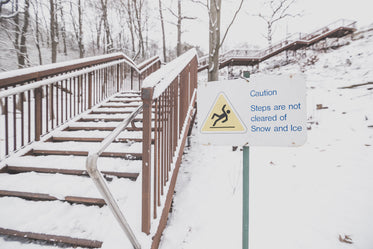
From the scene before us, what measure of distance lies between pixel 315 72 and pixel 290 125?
9.35m

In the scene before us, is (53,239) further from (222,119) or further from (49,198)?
(222,119)

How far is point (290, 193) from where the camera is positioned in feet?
8.14

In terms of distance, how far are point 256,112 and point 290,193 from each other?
180cm

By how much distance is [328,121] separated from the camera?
434cm

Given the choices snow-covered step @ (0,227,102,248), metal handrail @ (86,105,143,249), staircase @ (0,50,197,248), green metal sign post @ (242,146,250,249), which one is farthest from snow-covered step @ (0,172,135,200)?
green metal sign post @ (242,146,250,249)

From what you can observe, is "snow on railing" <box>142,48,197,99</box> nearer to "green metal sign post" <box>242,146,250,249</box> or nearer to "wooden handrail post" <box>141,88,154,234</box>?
"wooden handrail post" <box>141,88,154,234</box>

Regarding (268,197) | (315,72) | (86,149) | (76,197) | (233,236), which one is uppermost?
(315,72)

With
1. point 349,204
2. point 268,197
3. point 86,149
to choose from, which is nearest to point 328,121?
point 349,204

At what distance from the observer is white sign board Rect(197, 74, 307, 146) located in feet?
4.00

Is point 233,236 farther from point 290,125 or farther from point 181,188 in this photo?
point 290,125

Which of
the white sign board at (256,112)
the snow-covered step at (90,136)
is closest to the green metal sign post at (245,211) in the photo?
the white sign board at (256,112)

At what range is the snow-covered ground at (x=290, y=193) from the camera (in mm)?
1907

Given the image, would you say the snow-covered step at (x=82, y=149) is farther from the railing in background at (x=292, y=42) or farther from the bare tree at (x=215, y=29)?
the railing in background at (x=292, y=42)

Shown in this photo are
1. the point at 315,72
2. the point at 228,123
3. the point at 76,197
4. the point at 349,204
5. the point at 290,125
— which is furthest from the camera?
the point at 315,72
